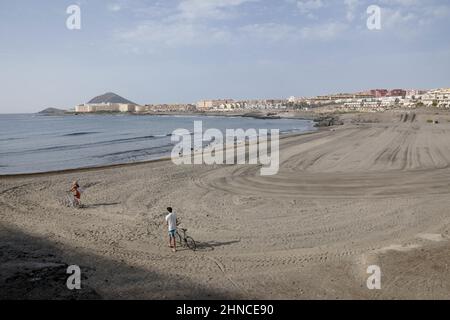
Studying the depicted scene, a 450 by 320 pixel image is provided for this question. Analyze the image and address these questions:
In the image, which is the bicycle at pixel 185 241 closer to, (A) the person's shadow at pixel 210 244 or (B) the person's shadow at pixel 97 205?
(A) the person's shadow at pixel 210 244

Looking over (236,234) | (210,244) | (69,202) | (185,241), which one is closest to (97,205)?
(69,202)

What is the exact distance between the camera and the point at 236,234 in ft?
44.6

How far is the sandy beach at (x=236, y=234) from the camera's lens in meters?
9.58

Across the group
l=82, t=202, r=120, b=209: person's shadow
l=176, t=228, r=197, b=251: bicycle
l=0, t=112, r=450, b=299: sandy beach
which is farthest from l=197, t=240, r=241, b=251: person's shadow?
l=82, t=202, r=120, b=209: person's shadow

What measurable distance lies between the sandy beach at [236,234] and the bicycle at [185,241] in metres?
0.28

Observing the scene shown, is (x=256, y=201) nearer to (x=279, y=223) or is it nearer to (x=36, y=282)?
(x=279, y=223)

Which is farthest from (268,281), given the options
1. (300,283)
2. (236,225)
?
(236,225)

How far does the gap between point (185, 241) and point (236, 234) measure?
2.12m

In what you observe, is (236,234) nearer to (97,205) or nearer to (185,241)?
(185,241)

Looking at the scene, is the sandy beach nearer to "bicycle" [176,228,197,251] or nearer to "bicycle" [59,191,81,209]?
"bicycle" [176,228,197,251]

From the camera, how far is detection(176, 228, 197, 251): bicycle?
1220 cm

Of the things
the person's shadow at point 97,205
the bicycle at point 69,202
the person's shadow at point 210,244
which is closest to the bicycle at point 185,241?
the person's shadow at point 210,244

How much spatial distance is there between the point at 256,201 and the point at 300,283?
844 centimetres

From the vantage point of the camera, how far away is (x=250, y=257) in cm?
1149
